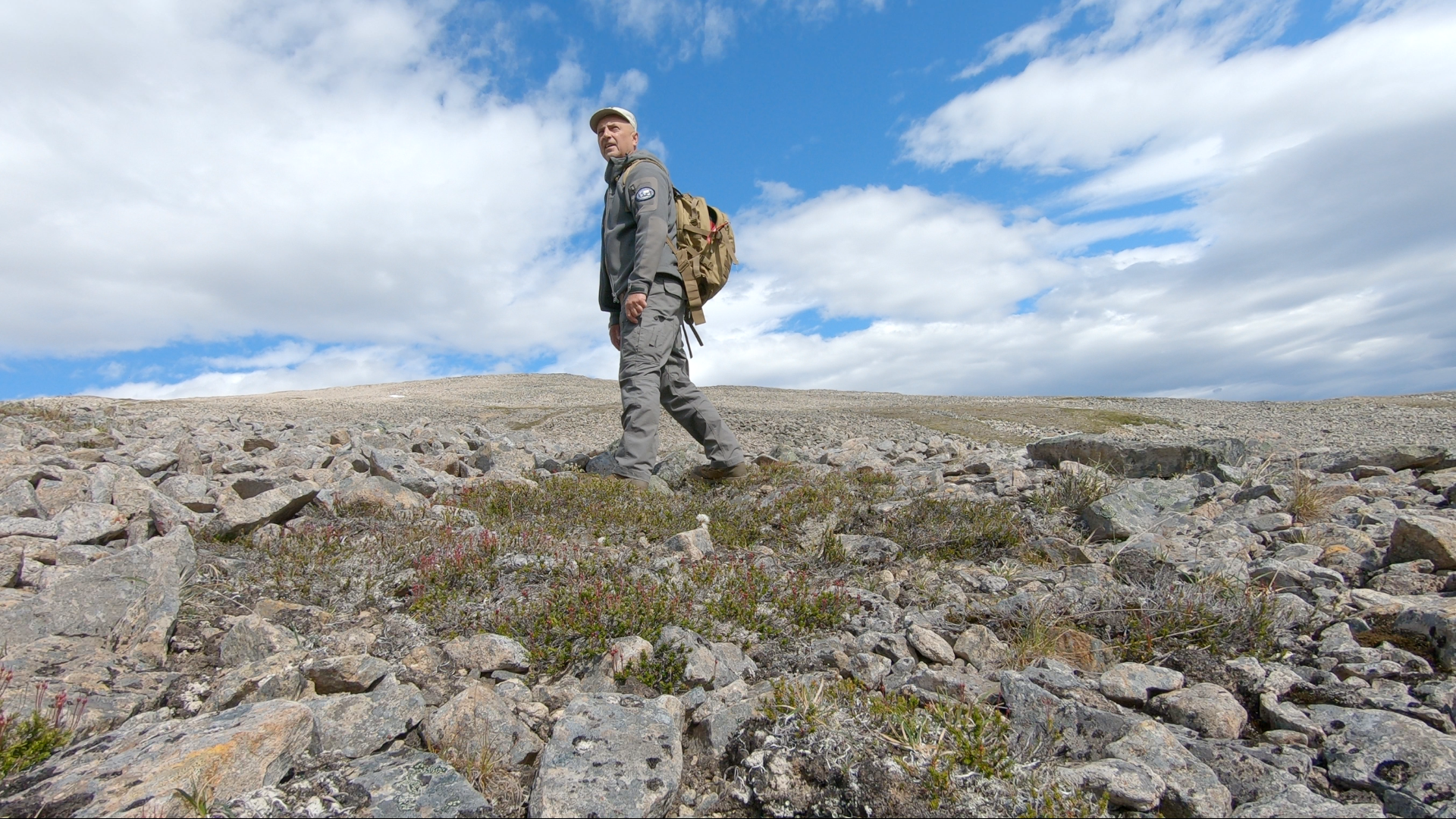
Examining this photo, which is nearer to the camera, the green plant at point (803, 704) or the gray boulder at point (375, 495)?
the green plant at point (803, 704)

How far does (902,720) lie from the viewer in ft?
7.04

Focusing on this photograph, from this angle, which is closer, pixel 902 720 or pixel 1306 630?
pixel 902 720

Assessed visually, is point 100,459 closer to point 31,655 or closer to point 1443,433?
point 31,655

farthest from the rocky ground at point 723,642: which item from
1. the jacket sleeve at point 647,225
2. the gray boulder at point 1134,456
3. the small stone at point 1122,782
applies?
the jacket sleeve at point 647,225

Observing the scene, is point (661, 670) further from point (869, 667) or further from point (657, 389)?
point (657, 389)

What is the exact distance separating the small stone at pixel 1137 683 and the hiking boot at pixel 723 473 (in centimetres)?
436

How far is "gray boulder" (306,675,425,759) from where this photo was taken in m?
2.26

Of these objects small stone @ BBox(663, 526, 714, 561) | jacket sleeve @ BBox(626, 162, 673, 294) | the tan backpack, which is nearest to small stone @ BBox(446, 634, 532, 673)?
Result: small stone @ BBox(663, 526, 714, 561)

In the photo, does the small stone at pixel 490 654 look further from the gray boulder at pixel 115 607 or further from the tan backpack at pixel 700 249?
the tan backpack at pixel 700 249

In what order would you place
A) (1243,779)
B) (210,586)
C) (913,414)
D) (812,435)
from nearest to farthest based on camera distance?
1. (1243,779)
2. (210,586)
3. (812,435)
4. (913,414)

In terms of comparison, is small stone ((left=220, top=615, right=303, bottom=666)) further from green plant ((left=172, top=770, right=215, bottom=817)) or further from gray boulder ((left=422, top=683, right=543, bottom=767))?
green plant ((left=172, top=770, right=215, bottom=817))

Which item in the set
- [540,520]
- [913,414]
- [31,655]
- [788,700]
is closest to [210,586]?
[31,655]

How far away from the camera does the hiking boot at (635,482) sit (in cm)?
613

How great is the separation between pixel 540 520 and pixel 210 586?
2.00 metres
